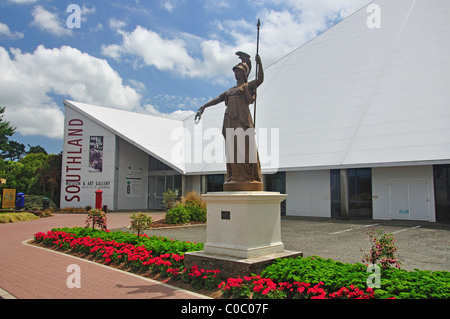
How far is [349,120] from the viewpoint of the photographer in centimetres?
1848

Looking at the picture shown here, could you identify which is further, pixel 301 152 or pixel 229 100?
pixel 301 152

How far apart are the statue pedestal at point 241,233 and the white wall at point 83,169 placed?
71.4 feet

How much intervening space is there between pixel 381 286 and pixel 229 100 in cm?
446

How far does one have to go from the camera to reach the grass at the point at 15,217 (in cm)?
1849

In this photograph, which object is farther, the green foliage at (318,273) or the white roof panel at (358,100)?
the white roof panel at (358,100)

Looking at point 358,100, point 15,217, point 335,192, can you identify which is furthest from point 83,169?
point 358,100

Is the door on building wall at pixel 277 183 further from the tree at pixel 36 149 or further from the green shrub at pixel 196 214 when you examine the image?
the tree at pixel 36 149

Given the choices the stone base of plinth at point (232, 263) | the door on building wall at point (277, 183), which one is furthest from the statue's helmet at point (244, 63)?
the door on building wall at point (277, 183)

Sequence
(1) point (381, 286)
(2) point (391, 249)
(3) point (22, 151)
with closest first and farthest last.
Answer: (1) point (381, 286)
(2) point (391, 249)
(3) point (22, 151)

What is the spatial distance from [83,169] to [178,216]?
1377 centimetres

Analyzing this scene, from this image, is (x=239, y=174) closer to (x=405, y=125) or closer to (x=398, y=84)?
(x=405, y=125)

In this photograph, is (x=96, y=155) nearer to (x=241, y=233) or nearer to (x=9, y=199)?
(x=9, y=199)

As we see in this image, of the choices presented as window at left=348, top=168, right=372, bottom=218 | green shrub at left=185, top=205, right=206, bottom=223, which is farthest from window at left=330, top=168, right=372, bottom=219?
green shrub at left=185, top=205, right=206, bottom=223

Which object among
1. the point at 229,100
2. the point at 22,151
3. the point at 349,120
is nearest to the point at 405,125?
the point at 349,120
